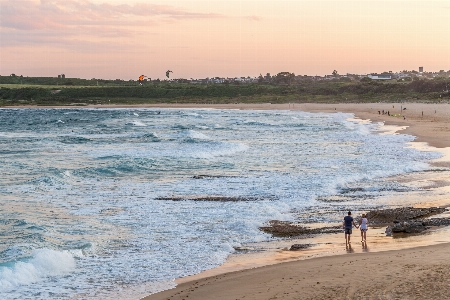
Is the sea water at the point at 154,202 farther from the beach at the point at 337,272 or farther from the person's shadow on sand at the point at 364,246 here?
the person's shadow on sand at the point at 364,246

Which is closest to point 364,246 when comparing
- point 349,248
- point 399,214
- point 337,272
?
point 349,248

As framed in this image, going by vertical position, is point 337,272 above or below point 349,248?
above

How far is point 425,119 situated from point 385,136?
20878 mm

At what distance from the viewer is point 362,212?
779 inches

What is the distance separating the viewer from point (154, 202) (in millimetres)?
22438

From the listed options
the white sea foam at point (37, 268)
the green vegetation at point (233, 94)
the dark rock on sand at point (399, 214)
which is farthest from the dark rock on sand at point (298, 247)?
the green vegetation at point (233, 94)

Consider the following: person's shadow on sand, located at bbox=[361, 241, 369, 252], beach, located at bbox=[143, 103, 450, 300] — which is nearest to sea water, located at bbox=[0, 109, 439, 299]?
beach, located at bbox=[143, 103, 450, 300]

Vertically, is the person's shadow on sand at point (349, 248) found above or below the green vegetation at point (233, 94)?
below

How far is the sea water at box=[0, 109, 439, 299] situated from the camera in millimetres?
14344

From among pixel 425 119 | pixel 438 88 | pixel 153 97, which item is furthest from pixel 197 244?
pixel 153 97

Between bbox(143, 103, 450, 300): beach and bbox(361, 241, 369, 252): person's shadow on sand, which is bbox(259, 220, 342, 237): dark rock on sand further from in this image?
bbox(361, 241, 369, 252): person's shadow on sand

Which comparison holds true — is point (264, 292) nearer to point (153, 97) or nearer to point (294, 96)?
point (294, 96)

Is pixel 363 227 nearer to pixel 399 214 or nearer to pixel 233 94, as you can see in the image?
pixel 399 214

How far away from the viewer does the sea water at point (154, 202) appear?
1434 centimetres
